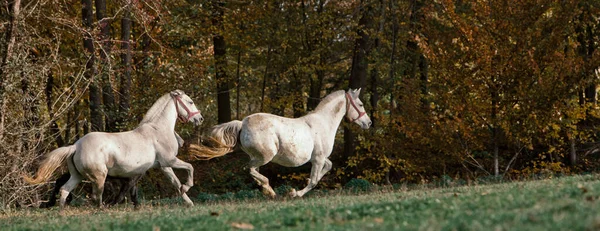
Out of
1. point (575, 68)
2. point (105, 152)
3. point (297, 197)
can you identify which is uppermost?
point (575, 68)

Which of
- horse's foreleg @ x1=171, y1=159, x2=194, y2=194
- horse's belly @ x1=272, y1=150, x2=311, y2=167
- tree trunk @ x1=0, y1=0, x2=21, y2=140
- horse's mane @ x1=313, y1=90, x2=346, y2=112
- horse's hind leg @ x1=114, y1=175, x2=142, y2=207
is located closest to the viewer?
horse's foreleg @ x1=171, y1=159, x2=194, y2=194

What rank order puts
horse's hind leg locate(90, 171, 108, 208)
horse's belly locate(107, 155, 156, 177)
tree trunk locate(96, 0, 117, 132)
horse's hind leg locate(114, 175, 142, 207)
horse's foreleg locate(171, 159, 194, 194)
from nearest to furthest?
1. horse's hind leg locate(90, 171, 108, 208)
2. horse's belly locate(107, 155, 156, 177)
3. horse's foreleg locate(171, 159, 194, 194)
4. horse's hind leg locate(114, 175, 142, 207)
5. tree trunk locate(96, 0, 117, 132)

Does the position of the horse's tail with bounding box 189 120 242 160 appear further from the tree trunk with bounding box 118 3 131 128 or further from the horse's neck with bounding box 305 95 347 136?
the tree trunk with bounding box 118 3 131 128

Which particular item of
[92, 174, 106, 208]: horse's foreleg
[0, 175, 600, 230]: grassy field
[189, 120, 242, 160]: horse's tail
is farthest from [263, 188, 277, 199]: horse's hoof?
[0, 175, 600, 230]: grassy field

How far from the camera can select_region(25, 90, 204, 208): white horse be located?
47.3 feet

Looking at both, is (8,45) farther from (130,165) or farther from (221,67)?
(221,67)

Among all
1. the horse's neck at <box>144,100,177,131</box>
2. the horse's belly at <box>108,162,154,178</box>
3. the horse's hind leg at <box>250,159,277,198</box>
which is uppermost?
the horse's neck at <box>144,100,177,131</box>

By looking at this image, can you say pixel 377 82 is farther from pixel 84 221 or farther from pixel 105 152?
pixel 84 221

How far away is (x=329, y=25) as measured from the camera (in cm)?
2739

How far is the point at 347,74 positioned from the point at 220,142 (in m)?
14.8

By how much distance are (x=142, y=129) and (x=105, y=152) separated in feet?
3.11

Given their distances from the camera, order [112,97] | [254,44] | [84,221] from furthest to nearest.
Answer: [254,44] → [112,97] → [84,221]

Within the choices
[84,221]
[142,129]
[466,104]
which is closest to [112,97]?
[142,129]

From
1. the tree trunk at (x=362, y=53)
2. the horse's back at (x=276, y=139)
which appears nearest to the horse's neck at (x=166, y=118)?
the horse's back at (x=276, y=139)
